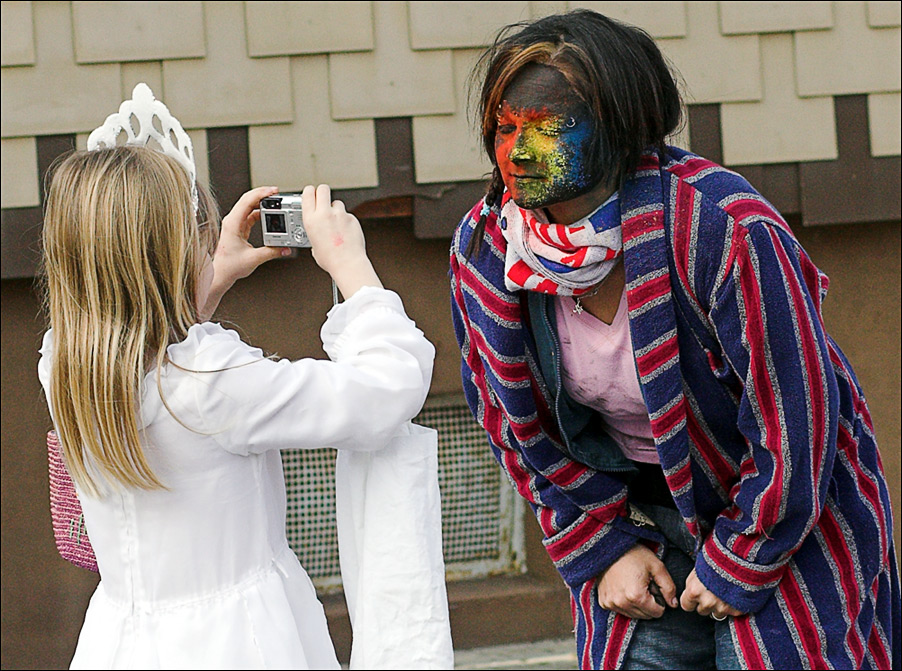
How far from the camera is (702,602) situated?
236cm

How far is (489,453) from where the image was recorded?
4.04m

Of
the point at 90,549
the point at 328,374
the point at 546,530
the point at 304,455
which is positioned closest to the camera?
the point at 328,374

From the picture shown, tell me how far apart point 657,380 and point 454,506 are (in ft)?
6.31

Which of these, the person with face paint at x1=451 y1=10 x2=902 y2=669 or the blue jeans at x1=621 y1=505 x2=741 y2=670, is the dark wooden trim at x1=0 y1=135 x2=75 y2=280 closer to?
the person with face paint at x1=451 y1=10 x2=902 y2=669

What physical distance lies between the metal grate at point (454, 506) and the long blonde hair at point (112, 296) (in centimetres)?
203

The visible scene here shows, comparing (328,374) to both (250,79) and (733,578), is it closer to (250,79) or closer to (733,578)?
(733,578)

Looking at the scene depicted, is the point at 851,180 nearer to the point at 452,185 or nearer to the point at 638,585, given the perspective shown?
the point at 452,185

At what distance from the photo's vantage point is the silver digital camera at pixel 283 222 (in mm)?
2102

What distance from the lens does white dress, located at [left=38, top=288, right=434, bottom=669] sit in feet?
6.09

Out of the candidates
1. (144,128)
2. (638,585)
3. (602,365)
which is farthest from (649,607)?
(144,128)

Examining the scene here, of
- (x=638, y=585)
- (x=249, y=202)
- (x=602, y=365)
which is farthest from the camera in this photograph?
(x=638, y=585)

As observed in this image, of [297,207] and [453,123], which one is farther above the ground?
[453,123]

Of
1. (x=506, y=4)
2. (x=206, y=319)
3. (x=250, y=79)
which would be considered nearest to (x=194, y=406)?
(x=206, y=319)

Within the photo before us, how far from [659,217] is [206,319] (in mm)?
839
